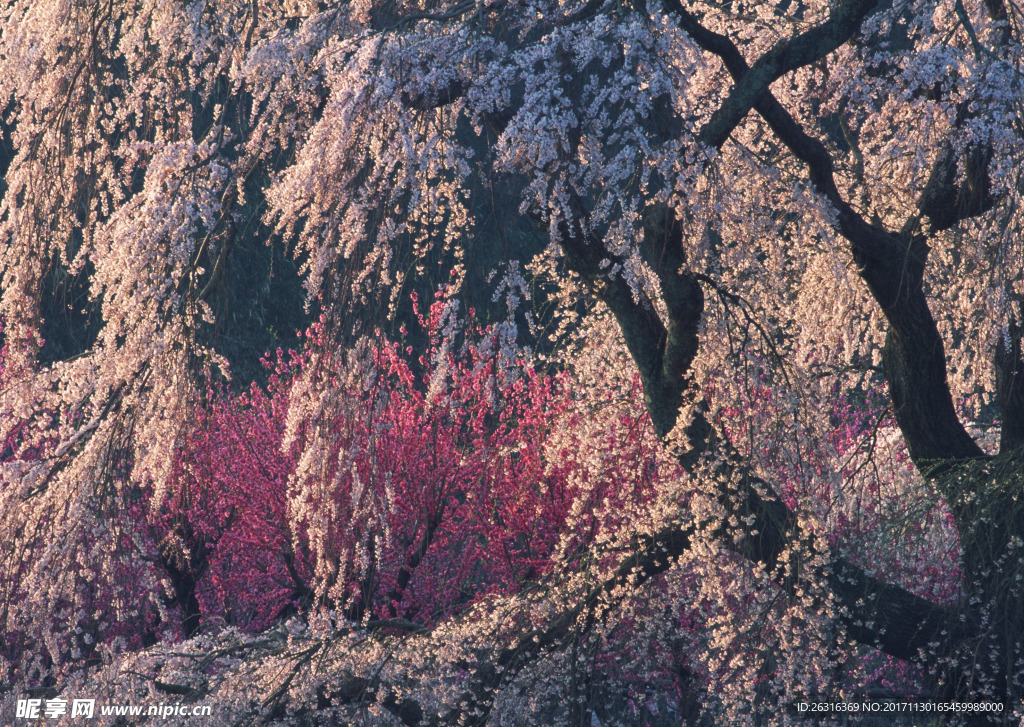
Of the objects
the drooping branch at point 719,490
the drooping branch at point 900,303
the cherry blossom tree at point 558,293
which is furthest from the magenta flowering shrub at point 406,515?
the drooping branch at point 900,303

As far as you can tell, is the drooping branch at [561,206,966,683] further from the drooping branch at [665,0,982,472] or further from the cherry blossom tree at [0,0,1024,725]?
the drooping branch at [665,0,982,472]

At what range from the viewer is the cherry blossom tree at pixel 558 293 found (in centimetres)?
381

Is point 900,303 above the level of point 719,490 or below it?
above

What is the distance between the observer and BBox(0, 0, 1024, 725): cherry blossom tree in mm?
3809

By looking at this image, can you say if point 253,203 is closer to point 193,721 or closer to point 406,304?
point 406,304

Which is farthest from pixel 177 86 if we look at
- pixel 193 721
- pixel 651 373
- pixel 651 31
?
pixel 193 721

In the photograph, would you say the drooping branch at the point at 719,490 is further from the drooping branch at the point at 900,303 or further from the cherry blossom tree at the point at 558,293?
the drooping branch at the point at 900,303

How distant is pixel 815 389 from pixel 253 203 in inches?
425

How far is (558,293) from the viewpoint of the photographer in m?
4.93

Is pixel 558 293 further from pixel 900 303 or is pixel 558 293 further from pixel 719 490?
pixel 900 303

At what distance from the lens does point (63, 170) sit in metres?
4.43

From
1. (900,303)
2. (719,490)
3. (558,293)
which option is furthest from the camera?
(900,303)

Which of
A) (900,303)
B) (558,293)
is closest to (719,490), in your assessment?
(558,293)

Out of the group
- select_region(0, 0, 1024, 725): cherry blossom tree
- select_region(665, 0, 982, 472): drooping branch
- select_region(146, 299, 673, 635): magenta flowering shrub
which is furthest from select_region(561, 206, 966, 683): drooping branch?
select_region(146, 299, 673, 635): magenta flowering shrub
